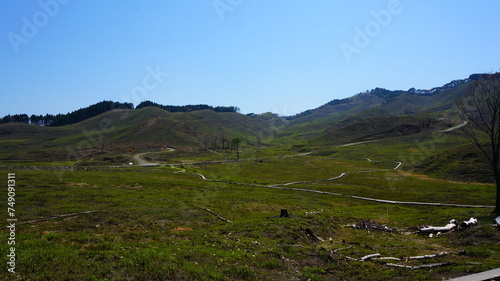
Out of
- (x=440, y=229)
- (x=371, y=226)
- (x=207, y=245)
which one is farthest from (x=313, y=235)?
(x=440, y=229)

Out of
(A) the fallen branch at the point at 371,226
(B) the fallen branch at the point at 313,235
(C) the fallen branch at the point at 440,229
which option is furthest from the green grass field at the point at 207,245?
(C) the fallen branch at the point at 440,229

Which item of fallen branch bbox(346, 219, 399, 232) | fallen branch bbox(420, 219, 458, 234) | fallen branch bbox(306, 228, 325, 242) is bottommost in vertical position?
fallen branch bbox(346, 219, 399, 232)

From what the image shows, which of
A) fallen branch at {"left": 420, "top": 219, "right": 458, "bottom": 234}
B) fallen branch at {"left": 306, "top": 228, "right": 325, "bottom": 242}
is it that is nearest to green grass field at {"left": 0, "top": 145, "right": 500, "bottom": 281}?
fallen branch at {"left": 306, "top": 228, "right": 325, "bottom": 242}

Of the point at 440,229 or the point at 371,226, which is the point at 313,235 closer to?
the point at 371,226

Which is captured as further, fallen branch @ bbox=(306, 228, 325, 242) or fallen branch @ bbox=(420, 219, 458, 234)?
fallen branch @ bbox=(420, 219, 458, 234)

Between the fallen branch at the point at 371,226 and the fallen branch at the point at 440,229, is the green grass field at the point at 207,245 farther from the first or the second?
the fallen branch at the point at 440,229

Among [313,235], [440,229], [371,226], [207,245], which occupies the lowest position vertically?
[371,226]

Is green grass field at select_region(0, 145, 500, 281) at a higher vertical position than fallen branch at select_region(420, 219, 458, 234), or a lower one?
higher

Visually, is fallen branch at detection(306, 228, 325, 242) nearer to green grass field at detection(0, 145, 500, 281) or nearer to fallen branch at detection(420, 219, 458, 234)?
green grass field at detection(0, 145, 500, 281)

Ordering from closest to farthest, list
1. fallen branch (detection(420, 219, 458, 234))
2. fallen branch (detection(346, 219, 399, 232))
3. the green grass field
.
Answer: the green grass field < fallen branch (detection(420, 219, 458, 234)) < fallen branch (detection(346, 219, 399, 232))

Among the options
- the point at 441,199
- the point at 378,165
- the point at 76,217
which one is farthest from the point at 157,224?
the point at 378,165

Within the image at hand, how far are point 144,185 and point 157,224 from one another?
127 feet

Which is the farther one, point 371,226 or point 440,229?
point 371,226

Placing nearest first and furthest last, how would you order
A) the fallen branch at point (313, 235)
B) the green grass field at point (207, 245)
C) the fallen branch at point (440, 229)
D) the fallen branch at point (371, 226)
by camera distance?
the green grass field at point (207, 245), the fallen branch at point (313, 235), the fallen branch at point (440, 229), the fallen branch at point (371, 226)
